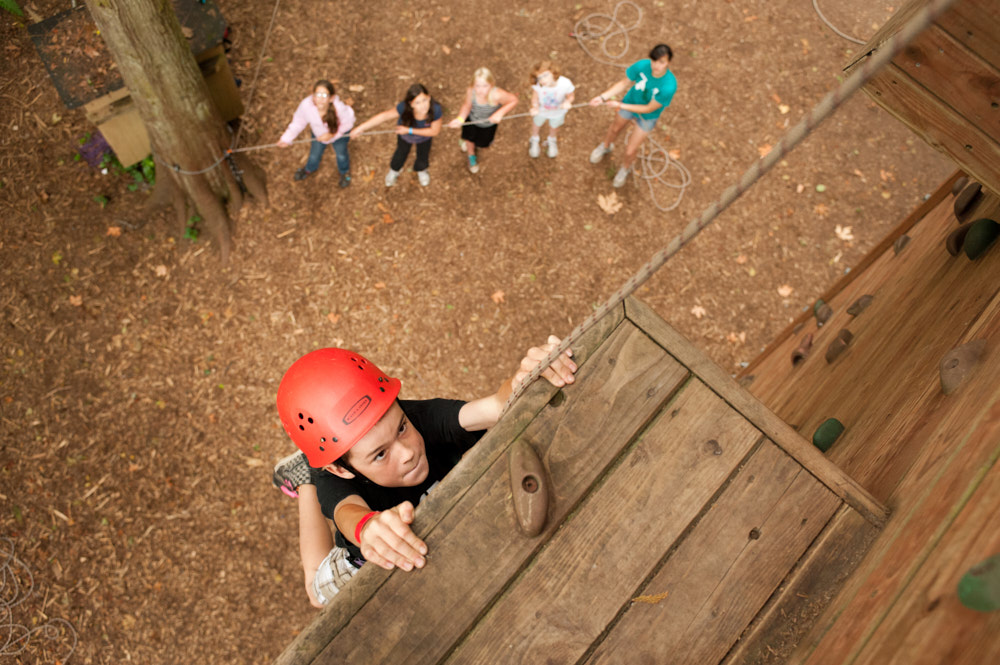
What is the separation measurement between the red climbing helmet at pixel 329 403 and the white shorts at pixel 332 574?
0.57 metres

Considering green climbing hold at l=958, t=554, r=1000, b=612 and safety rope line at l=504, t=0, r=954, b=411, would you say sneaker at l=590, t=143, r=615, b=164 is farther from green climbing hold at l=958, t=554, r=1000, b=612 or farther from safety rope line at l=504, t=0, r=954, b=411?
green climbing hold at l=958, t=554, r=1000, b=612

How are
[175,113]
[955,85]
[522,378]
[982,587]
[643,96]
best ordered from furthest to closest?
[643,96], [175,113], [522,378], [955,85], [982,587]

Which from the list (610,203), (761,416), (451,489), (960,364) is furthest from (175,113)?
→ (960,364)

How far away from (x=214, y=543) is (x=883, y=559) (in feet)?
15.9

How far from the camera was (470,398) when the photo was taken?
5.46m

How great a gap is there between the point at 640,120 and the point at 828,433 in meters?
4.30

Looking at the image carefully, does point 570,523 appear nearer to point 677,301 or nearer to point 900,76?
point 900,76

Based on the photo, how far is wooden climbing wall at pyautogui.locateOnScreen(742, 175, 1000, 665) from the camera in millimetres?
1279

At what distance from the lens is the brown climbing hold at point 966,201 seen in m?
2.55

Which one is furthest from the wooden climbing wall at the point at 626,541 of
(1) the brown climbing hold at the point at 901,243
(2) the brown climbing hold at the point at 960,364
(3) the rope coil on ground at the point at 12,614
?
(3) the rope coil on ground at the point at 12,614

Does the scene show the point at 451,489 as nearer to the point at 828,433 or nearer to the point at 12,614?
the point at 828,433

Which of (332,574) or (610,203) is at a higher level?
(332,574)

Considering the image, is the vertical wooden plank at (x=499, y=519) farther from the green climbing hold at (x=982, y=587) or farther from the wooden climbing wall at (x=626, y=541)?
the green climbing hold at (x=982, y=587)

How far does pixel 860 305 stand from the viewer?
10.6 ft
